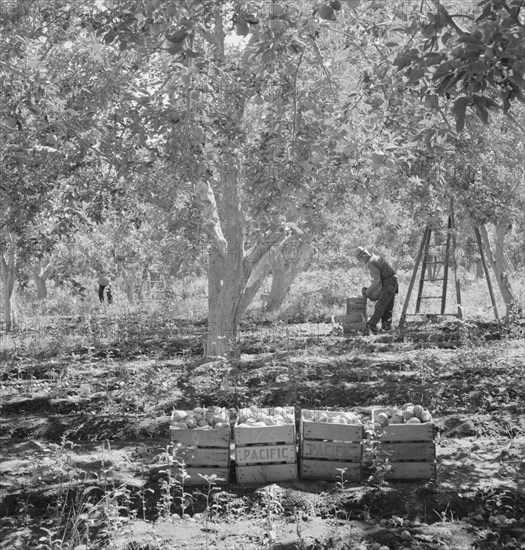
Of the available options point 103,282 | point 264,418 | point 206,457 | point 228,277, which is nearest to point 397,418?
point 264,418

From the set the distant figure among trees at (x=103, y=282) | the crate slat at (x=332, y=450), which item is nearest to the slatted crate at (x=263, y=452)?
the crate slat at (x=332, y=450)

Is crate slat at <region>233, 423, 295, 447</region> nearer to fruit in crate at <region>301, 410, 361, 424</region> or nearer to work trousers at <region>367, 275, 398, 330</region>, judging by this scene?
fruit in crate at <region>301, 410, 361, 424</region>

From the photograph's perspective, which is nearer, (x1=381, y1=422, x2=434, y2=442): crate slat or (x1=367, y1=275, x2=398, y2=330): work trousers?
(x1=381, y1=422, x2=434, y2=442): crate slat

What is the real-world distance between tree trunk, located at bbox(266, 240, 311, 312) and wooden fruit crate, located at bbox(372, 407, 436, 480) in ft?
47.1

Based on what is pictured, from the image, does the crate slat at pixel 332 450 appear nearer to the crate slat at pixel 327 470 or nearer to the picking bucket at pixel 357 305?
the crate slat at pixel 327 470

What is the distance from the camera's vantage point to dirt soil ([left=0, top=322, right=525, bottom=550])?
406 cm

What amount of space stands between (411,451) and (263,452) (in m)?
1.03

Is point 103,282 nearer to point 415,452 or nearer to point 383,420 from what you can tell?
point 383,420

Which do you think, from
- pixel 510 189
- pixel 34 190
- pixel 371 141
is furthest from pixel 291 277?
pixel 371 141

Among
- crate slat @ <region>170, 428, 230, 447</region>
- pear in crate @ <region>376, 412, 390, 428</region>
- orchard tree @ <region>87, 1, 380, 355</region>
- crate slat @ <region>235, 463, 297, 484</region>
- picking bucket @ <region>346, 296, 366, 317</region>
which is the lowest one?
crate slat @ <region>235, 463, 297, 484</region>

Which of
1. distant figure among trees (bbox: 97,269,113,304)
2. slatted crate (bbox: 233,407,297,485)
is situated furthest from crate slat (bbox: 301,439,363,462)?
distant figure among trees (bbox: 97,269,113,304)

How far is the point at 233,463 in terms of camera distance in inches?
204

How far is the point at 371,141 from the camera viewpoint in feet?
17.8

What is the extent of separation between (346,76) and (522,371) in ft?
13.6
